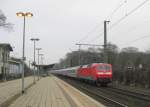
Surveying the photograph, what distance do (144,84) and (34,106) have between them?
25.3 meters

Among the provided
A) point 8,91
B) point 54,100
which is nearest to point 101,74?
point 8,91

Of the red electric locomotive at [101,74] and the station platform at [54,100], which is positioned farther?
the red electric locomotive at [101,74]

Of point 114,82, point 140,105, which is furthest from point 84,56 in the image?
point 140,105

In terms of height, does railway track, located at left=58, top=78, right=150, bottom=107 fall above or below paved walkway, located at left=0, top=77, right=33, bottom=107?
below

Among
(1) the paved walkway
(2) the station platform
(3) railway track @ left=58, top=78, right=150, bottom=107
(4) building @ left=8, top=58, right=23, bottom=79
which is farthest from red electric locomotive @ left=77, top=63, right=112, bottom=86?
(4) building @ left=8, top=58, right=23, bottom=79

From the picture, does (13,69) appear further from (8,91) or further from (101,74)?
(8,91)

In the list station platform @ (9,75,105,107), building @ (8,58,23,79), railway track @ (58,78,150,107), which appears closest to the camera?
station platform @ (9,75,105,107)

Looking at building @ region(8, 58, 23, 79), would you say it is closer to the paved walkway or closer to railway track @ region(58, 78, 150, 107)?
the paved walkway

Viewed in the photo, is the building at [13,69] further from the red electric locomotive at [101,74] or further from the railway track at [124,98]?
the railway track at [124,98]

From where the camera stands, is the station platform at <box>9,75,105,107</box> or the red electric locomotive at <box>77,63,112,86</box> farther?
the red electric locomotive at <box>77,63,112,86</box>

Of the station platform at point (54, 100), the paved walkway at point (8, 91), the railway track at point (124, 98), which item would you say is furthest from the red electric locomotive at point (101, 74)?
the station platform at point (54, 100)

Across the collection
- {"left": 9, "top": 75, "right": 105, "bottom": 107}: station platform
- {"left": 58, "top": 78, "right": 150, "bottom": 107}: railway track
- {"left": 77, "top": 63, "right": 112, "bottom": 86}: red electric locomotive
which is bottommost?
{"left": 58, "top": 78, "right": 150, "bottom": 107}: railway track

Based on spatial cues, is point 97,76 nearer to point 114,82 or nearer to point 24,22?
point 114,82

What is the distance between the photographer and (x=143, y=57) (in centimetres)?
9594
